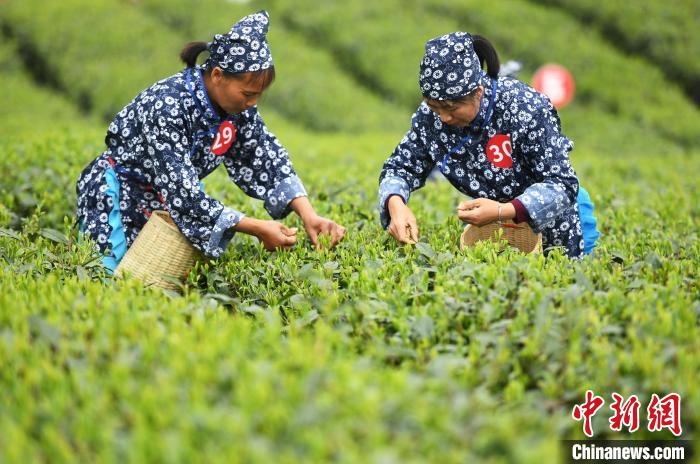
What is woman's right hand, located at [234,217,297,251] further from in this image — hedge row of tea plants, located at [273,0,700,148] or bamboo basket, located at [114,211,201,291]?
hedge row of tea plants, located at [273,0,700,148]

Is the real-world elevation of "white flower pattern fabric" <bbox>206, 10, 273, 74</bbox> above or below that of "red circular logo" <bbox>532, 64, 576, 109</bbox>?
below

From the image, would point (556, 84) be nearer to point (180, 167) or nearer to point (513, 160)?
point (513, 160)

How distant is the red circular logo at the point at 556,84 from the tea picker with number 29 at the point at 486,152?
8.09m

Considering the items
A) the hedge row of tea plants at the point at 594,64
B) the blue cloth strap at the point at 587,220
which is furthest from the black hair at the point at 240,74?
the hedge row of tea plants at the point at 594,64

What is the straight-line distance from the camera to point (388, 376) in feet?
7.23

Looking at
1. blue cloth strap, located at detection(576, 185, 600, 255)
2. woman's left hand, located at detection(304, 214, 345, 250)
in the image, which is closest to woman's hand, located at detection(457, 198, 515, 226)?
woman's left hand, located at detection(304, 214, 345, 250)

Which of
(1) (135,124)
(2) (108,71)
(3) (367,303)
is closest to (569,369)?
(3) (367,303)

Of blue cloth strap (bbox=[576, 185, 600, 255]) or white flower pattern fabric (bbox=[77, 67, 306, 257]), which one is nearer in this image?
white flower pattern fabric (bbox=[77, 67, 306, 257])

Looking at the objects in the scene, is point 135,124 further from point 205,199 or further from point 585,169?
point 585,169

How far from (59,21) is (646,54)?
500 inches

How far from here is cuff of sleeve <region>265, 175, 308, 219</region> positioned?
4.04m

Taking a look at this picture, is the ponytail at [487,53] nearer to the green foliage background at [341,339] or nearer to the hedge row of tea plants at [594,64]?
the green foliage background at [341,339]

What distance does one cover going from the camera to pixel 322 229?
12.6 feet

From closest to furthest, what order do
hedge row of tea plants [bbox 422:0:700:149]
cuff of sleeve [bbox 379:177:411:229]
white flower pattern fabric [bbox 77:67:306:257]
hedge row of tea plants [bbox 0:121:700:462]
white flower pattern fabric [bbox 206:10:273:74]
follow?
hedge row of tea plants [bbox 0:121:700:462] → white flower pattern fabric [bbox 206:10:273:74] → white flower pattern fabric [bbox 77:67:306:257] → cuff of sleeve [bbox 379:177:411:229] → hedge row of tea plants [bbox 422:0:700:149]
